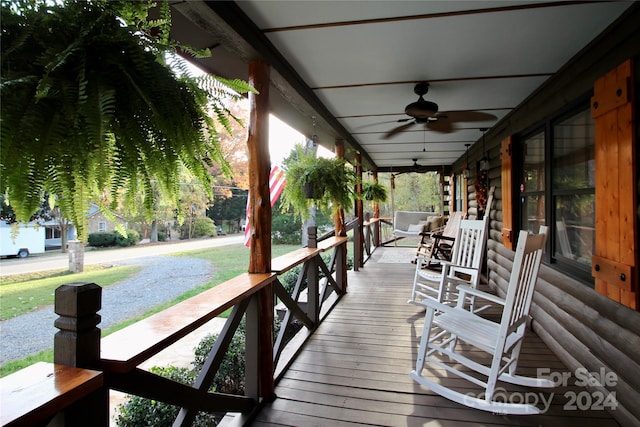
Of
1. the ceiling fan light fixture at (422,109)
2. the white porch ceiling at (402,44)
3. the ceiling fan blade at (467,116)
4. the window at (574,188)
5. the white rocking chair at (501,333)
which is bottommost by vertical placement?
the white rocking chair at (501,333)

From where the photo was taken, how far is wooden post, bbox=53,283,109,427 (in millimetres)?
820

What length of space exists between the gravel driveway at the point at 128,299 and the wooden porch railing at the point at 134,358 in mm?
1208

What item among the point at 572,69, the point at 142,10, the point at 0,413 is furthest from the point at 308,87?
the point at 0,413

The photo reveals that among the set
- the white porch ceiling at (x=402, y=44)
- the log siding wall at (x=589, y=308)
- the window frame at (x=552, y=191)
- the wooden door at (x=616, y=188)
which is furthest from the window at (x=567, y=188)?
the white porch ceiling at (x=402, y=44)

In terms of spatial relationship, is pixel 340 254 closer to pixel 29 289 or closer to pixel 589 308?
pixel 589 308

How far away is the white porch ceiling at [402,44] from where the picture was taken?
1.63m

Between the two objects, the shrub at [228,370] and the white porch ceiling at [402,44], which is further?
the shrub at [228,370]

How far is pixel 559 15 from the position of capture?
1699 mm

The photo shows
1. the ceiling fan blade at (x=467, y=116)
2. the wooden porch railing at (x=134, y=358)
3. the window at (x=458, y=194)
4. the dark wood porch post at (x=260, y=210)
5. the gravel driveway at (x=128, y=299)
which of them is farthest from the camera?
the window at (x=458, y=194)

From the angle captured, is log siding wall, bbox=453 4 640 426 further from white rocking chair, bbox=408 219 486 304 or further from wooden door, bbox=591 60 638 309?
white rocking chair, bbox=408 219 486 304

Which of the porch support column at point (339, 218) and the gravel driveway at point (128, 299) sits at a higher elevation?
the porch support column at point (339, 218)

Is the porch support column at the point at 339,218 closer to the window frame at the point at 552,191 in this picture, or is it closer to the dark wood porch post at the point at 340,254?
the dark wood porch post at the point at 340,254

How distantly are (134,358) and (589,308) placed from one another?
8.02 feet

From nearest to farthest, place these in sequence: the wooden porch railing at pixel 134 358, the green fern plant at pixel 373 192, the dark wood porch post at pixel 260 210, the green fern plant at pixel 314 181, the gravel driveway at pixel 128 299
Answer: the wooden porch railing at pixel 134 358 → the dark wood porch post at pixel 260 210 → the green fern plant at pixel 314 181 → the gravel driveway at pixel 128 299 → the green fern plant at pixel 373 192
